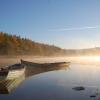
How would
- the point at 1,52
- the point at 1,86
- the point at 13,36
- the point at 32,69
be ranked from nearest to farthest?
the point at 1,86 < the point at 32,69 < the point at 1,52 < the point at 13,36

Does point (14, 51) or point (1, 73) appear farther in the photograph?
point (14, 51)

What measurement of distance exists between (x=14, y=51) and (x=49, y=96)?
12071 cm

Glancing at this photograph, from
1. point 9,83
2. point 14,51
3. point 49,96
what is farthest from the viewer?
point 14,51

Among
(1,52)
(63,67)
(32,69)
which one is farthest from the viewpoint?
(1,52)

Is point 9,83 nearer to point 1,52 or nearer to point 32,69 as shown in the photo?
point 32,69

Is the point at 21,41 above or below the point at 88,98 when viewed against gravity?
above

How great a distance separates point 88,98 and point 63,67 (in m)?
50.7

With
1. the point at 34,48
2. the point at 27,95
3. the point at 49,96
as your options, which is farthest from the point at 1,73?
the point at 34,48

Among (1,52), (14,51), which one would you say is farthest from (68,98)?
(14,51)

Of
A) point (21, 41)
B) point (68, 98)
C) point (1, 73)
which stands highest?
point (21, 41)

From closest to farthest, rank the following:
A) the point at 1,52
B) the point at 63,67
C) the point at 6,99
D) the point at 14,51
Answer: the point at 6,99 → the point at 63,67 → the point at 1,52 → the point at 14,51

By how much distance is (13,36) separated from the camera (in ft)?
513

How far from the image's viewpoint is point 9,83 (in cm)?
3127

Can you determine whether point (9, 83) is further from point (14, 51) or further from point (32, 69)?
point (14, 51)
